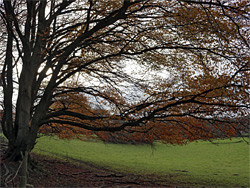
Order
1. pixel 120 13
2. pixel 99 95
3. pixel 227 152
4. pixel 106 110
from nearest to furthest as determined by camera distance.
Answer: pixel 120 13, pixel 99 95, pixel 106 110, pixel 227 152

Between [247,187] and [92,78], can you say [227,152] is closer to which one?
[247,187]

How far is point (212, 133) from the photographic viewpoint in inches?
412

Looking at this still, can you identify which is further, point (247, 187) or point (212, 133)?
point (247, 187)

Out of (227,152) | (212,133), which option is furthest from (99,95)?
(227,152)

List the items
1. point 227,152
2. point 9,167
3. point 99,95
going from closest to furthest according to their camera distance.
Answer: point 9,167 → point 99,95 → point 227,152

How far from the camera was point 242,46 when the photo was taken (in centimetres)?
916

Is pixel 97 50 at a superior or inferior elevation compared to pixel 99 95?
superior

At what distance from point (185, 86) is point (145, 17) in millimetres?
3248

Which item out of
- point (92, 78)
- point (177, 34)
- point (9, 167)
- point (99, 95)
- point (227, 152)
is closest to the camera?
point (9, 167)

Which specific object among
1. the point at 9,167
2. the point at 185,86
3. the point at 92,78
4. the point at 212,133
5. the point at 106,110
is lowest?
the point at 9,167

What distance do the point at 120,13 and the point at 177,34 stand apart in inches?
106

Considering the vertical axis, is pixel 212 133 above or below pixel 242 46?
below

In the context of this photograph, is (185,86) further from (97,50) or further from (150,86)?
(97,50)

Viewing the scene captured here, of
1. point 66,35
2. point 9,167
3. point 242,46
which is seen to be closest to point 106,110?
point 66,35
